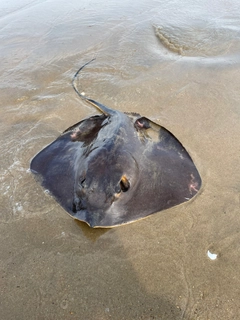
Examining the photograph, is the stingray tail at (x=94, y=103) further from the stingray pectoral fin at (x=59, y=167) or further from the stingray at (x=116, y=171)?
the stingray pectoral fin at (x=59, y=167)

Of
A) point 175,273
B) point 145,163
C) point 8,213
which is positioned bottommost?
point 175,273

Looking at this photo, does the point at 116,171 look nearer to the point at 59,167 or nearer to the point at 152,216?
the point at 152,216

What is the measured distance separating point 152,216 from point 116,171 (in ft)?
2.22

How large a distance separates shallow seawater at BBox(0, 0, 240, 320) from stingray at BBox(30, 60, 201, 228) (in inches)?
10.3

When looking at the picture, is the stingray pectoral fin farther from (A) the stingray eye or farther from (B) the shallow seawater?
(A) the stingray eye

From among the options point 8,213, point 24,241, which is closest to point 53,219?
point 24,241

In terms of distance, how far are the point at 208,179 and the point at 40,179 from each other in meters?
2.20

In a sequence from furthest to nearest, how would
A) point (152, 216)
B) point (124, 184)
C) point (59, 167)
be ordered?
point (59, 167) → point (152, 216) → point (124, 184)

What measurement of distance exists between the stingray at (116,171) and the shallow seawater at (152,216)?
262 millimetres

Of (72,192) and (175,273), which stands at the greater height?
(72,192)

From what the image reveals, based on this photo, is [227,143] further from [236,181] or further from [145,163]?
[145,163]

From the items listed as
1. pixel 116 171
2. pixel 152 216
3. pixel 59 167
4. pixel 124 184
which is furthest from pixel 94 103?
pixel 152 216

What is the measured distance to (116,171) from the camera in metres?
2.95

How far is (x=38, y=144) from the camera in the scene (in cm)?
428
